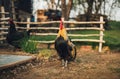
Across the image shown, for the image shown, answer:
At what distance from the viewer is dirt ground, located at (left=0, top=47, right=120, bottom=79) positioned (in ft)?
27.1

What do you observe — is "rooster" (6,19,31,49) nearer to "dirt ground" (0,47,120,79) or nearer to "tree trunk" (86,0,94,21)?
"dirt ground" (0,47,120,79)

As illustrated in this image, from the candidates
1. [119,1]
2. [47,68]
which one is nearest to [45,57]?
[47,68]

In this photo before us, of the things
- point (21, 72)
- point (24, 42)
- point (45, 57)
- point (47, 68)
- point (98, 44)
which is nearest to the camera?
point (21, 72)

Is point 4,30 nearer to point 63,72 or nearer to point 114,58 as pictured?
point 114,58

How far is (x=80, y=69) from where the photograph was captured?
923 cm

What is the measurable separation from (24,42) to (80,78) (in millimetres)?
4691

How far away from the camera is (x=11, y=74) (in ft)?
27.6

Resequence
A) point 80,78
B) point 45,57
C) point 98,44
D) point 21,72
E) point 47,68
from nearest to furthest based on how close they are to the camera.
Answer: point 80,78
point 21,72
point 47,68
point 45,57
point 98,44

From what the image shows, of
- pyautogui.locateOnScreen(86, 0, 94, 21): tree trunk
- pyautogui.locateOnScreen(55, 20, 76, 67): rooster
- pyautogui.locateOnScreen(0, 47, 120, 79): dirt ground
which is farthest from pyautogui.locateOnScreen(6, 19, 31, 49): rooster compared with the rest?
pyautogui.locateOnScreen(86, 0, 94, 21): tree trunk

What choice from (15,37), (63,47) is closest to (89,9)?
(15,37)

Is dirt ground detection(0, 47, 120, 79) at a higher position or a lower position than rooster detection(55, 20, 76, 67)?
lower

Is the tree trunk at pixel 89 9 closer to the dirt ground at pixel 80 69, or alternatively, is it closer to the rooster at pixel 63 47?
the dirt ground at pixel 80 69

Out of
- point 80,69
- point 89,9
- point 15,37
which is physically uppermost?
point 89,9

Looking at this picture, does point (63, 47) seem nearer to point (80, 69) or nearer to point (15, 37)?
point (80, 69)
